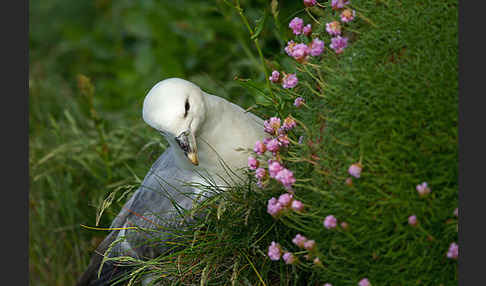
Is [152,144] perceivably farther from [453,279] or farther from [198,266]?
[453,279]

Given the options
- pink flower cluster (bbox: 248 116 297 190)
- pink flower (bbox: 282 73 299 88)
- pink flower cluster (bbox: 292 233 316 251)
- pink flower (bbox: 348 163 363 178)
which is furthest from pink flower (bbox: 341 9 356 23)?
pink flower cluster (bbox: 292 233 316 251)

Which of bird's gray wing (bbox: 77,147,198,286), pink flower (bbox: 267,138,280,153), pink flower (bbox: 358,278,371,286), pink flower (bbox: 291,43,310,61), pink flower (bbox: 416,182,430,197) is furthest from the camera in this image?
bird's gray wing (bbox: 77,147,198,286)

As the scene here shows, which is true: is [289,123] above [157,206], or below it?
above

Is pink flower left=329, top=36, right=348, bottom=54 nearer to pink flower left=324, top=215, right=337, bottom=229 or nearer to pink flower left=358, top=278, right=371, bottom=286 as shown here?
pink flower left=324, top=215, right=337, bottom=229

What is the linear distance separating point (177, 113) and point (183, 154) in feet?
0.93

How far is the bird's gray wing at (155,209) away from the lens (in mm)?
2367

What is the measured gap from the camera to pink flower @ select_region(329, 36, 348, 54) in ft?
6.15

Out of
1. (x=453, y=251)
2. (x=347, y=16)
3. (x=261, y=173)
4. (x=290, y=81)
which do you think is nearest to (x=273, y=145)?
(x=261, y=173)

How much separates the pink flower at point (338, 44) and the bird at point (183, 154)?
0.54 m

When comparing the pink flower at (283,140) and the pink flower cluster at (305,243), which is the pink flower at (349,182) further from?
the pink flower at (283,140)

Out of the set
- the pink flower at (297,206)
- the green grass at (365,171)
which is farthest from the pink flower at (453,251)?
the pink flower at (297,206)

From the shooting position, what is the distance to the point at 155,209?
2.52 m

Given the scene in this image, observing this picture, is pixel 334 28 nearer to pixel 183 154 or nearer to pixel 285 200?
pixel 285 200

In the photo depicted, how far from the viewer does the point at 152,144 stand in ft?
10.3
